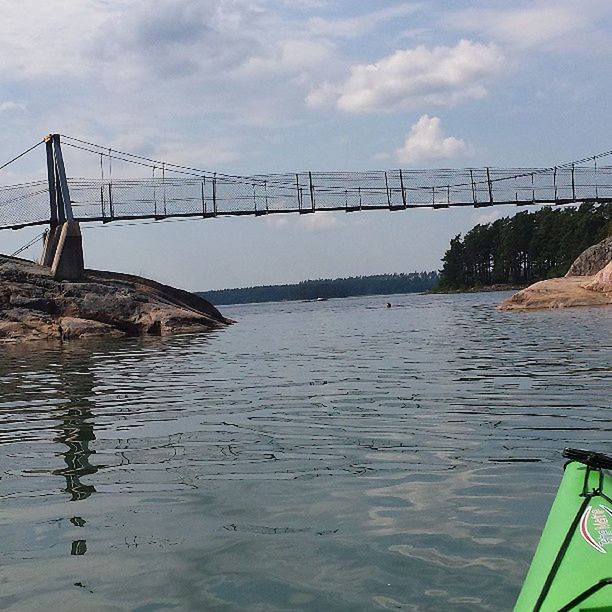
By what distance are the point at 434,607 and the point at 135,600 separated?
144cm

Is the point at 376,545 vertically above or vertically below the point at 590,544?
below

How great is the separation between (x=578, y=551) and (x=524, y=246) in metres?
118

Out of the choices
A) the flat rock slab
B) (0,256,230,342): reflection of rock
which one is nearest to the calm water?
(0,256,230,342): reflection of rock

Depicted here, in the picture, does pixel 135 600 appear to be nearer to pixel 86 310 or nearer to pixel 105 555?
pixel 105 555

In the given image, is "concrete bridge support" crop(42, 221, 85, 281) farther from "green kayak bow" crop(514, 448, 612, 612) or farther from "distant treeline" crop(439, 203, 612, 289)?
"distant treeline" crop(439, 203, 612, 289)

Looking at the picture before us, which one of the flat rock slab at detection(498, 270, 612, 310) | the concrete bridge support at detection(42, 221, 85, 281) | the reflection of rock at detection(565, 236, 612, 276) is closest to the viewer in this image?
the concrete bridge support at detection(42, 221, 85, 281)

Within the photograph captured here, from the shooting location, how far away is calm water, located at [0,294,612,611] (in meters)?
4.03

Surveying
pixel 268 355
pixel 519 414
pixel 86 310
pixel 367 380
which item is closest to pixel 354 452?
pixel 519 414

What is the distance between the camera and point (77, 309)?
1097 inches

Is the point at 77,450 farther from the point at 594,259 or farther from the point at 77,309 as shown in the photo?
the point at 594,259

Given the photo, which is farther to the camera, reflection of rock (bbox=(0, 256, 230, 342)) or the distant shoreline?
the distant shoreline

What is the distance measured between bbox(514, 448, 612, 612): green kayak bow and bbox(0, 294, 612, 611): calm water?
0.43 meters

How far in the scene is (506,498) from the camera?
17.3 ft

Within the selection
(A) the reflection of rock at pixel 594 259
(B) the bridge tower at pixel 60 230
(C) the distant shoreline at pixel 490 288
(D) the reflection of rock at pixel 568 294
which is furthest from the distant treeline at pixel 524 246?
(B) the bridge tower at pixel 60 230
